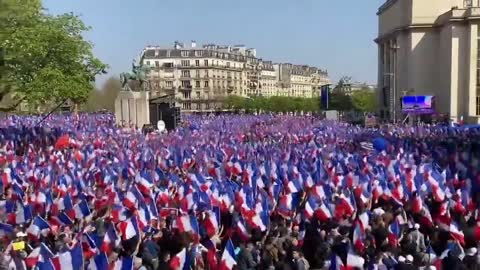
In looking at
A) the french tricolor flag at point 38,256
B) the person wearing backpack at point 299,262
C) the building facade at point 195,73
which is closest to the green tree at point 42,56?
the french tricolor flag at point 38,256

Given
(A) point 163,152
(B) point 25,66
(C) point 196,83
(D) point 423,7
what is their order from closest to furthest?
(A) point 163,152
(B) point 25,66
(D) point 423,7
(C) point 196,83

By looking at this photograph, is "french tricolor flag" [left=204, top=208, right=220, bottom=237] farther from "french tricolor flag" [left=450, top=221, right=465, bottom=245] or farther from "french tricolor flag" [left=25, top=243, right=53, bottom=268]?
"french tricolor flag" [left=450, top=221, right=465, bottom=245]

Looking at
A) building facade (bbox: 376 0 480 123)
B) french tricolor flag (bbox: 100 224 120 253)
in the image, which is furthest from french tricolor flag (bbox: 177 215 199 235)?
building facade (bbox: 376 0 480 123)

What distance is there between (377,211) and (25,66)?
32.7 m

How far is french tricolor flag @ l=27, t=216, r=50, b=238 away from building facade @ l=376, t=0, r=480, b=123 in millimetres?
55695

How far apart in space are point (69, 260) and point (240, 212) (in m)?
4.38

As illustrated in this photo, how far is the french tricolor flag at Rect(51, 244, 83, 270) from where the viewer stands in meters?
8.84

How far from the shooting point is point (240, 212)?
1265cm

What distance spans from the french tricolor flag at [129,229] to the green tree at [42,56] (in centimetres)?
2915

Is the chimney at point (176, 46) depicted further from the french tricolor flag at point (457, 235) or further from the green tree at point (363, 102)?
the french tricolor flag at point (457, 235)

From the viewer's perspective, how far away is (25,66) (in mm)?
41125

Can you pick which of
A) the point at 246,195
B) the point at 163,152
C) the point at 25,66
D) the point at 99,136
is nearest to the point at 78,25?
the point at 25,66

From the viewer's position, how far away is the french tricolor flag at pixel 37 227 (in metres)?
11.2

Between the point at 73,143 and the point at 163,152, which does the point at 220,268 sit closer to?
the point at 163,152
